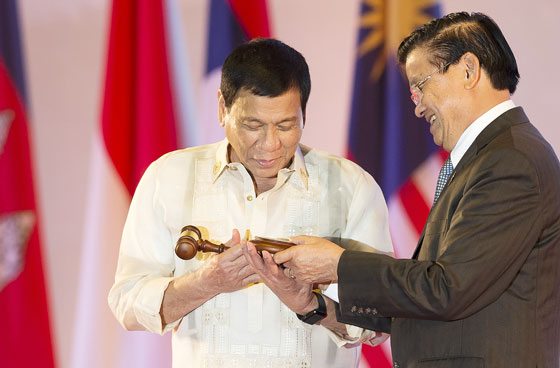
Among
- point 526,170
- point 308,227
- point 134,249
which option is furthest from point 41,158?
point 526,170

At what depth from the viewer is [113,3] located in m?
3.51

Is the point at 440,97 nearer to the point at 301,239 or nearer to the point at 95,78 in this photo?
the point at 301,239

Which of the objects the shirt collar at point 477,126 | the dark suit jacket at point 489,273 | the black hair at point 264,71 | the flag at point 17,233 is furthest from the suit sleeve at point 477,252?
the flag at point 17,233

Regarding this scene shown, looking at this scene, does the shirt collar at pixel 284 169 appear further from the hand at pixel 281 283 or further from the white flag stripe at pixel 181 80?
the white flag stripe at pixel 181 80

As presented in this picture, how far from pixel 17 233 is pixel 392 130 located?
144 centimetres

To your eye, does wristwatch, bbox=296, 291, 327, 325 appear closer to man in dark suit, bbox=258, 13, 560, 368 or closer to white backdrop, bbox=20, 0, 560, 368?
man in dark suit, bbox=258, 13, 560, 368

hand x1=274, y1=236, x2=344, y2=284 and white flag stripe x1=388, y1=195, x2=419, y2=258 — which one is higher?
hand x1=274, y1=236, x2=344, y2=284

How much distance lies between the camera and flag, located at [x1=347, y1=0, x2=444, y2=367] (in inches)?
136

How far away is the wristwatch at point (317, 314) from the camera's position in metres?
2.34

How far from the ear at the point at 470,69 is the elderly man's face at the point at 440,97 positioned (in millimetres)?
15

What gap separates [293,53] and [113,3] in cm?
131

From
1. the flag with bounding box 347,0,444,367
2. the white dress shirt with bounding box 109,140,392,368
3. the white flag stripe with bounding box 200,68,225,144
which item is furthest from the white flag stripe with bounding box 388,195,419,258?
the white dress shirt with bounding box 109,140,392,368

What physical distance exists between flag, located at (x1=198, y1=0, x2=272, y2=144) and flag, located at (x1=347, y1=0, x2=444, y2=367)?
39 cm

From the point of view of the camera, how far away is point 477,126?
2.07 meters
